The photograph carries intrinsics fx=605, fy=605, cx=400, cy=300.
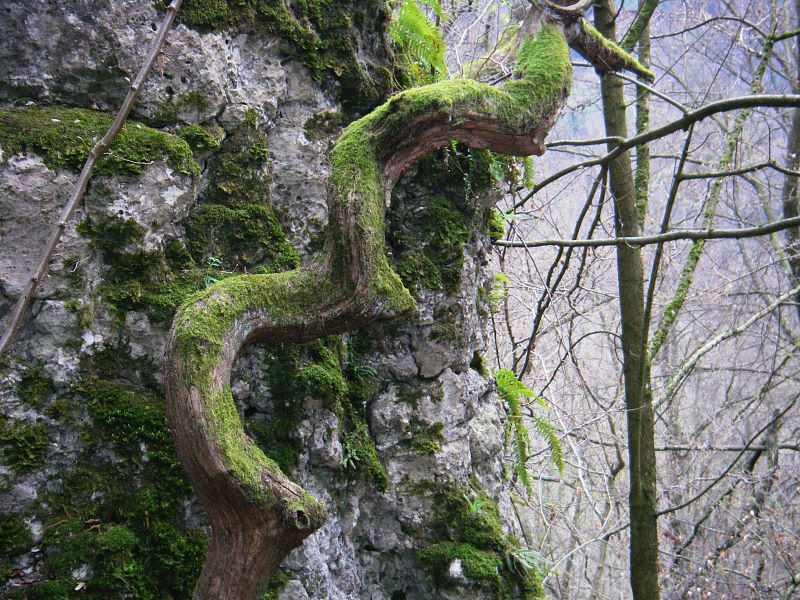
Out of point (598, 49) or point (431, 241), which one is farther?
point (598, 49)

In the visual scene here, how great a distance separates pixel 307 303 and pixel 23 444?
1.17 m

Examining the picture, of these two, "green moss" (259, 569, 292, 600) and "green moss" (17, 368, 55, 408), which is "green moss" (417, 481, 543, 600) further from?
"green moss" (17, 368, 55, 408)

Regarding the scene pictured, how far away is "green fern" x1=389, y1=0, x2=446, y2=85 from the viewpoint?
3.51m

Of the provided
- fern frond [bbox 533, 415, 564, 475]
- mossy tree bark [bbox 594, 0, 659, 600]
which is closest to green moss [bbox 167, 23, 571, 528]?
fern frond [bbox 533, 415, 564, 475]

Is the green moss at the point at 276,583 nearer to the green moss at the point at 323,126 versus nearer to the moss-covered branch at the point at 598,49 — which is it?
the green moss at the point at 323,126

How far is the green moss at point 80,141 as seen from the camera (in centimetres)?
233

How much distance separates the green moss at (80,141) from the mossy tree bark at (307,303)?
0.69 metres

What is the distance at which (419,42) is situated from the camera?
142 inches

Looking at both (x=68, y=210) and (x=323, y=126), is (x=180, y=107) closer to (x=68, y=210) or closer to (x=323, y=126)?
(x=323, y=126)

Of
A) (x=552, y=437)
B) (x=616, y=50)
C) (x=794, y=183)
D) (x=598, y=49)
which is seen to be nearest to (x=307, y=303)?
(x=552, y=437)

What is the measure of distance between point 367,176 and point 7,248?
4.70ft

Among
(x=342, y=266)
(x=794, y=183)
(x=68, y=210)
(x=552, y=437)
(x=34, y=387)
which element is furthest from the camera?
(x=794, y=183)

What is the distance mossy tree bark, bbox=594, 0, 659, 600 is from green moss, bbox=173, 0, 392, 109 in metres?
2.37

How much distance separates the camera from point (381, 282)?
2.59 meters
